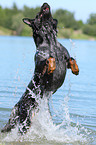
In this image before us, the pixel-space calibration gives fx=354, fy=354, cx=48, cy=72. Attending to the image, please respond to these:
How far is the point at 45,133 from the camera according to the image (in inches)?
283

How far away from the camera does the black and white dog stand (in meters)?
6.09

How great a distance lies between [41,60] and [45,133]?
1921 mm

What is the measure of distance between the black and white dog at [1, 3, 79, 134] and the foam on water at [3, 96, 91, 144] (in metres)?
0.19

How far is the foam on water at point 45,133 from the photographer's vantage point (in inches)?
260

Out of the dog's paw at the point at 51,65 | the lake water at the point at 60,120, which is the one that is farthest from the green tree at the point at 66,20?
the dog's paw at the point at 51,65

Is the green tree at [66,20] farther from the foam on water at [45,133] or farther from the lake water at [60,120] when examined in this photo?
the foam on water at [45,133]

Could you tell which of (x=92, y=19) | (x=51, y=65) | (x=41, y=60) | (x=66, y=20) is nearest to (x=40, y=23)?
(x=41, y=60)

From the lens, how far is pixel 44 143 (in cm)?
689

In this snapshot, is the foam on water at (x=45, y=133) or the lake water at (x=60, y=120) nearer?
the foam on water at (x=45, y=133)

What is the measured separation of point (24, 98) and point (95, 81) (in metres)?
10.4

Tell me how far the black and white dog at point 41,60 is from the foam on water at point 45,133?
0.19 meters

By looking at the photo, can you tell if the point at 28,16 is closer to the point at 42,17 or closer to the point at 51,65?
the point at 42,17

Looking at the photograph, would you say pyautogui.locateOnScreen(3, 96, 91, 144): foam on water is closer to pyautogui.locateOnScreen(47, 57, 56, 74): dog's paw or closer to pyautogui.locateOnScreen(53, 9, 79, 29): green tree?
pyautogui.locateOnScreen(47, 57, 56, 74): dog's paw

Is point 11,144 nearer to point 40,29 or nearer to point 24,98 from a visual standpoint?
point 24,98
